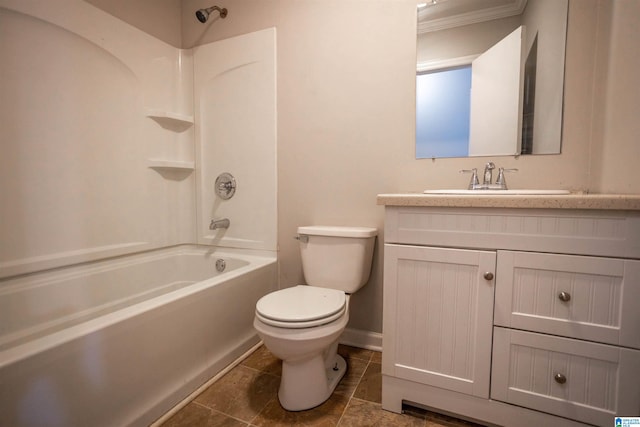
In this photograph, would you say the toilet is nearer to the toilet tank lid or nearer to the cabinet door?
the toilet tank lid

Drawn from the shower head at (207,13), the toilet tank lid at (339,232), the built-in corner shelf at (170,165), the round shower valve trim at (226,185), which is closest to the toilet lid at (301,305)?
the toilet tank lid at (339,232)

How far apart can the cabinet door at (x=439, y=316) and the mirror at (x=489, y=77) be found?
25.8 inches

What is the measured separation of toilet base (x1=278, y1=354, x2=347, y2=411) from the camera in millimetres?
1160

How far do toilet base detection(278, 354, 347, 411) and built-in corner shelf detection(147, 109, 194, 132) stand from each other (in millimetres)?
1692

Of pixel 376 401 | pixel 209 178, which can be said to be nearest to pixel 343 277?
pixel 376 401

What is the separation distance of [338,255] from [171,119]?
1.50m

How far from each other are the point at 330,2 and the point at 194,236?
1.78 metres

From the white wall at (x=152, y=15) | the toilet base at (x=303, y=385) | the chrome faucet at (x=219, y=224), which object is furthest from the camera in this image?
the chrome faucet at (x=219, y=224)

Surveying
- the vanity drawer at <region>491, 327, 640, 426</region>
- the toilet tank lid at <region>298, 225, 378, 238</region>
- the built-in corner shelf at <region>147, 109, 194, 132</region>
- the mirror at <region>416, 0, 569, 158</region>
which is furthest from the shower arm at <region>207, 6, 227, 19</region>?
the vanity drawer at <region>491, 327, 640, 426</region>

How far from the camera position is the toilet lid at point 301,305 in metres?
1.05

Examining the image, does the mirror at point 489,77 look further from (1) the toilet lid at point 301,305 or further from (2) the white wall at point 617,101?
(1) the toilet lid at point 301,305

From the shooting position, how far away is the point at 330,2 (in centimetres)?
159

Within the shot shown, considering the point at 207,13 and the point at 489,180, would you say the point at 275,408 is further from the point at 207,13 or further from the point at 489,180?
the point at 207,13

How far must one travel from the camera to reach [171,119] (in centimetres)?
193
